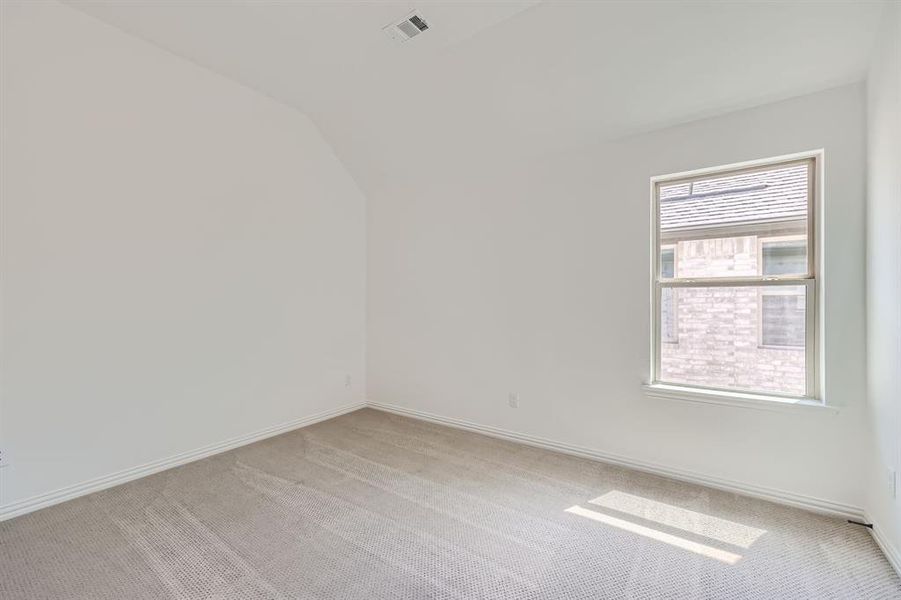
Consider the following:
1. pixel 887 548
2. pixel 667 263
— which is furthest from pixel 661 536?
pixel 667 263

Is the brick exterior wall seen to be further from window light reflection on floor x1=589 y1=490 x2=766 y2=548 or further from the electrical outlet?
window light reflection on floor x1=589 y1=490 x2=766 y2=548

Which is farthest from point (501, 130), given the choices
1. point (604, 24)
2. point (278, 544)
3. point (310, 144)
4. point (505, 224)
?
point (278, 544)

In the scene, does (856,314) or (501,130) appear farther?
(501,130)

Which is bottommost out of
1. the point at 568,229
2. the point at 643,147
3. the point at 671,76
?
the point at 568,229

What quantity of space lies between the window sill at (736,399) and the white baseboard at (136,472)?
310cm

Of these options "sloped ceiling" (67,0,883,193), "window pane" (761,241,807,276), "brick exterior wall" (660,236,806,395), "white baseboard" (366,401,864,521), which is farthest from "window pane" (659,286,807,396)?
"sloped ceiling" (67,0,883,193)

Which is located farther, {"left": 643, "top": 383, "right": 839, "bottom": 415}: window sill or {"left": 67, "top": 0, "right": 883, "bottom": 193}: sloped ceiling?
{"left": 643, "top": 383, "right": 839, "bottom": 415}: window sill

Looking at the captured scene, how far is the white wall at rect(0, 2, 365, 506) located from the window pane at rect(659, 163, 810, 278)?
3.17m

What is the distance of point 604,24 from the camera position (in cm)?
223

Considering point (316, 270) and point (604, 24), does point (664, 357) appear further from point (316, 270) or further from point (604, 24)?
point (316, 270)

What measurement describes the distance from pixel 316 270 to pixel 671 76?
327cm

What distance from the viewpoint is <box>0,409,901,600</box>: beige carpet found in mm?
1689

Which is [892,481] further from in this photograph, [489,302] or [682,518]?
[489,302]

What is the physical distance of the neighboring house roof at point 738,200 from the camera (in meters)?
2.42
